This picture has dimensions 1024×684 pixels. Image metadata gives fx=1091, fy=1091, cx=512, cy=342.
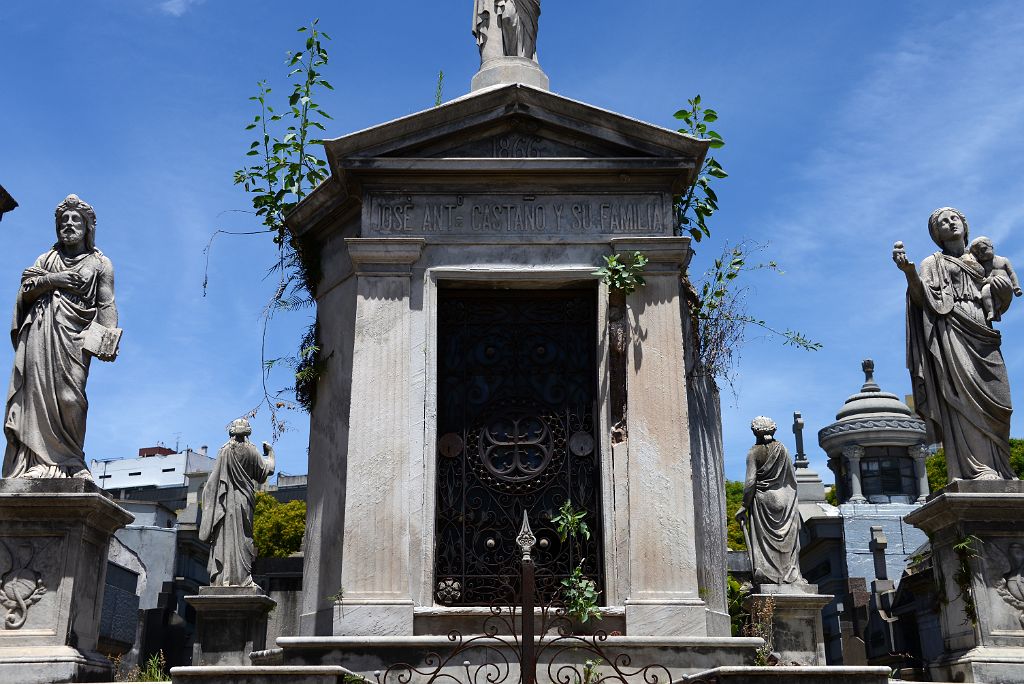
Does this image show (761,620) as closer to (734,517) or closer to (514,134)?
(514,134)

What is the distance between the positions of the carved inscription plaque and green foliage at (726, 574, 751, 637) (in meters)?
7.39

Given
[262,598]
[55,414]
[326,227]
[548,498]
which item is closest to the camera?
[55,414]

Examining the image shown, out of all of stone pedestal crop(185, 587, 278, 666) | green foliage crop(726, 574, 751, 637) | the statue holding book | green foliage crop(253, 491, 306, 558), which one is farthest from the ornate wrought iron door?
green foliage crop(253, 491, 306, 558)

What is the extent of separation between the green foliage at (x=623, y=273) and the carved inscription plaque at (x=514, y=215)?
33 centimetres

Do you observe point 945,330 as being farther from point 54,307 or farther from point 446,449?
point 54,307

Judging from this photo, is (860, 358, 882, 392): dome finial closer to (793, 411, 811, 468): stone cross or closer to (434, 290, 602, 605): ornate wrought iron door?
(793, 411, 811, 468): stone cross

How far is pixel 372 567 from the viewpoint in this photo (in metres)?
9.40

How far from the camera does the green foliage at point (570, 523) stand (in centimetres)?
964

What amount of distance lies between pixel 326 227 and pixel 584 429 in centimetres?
345

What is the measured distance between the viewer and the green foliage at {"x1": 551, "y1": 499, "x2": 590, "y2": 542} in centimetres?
964

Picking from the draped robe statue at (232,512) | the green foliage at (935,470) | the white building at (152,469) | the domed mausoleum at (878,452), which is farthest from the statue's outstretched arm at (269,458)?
the white building at (152,469)

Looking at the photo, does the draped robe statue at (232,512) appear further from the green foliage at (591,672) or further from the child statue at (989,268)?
the child statue at (989,268)

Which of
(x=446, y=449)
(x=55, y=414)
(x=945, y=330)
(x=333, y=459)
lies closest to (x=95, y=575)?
(x=55, y=414)

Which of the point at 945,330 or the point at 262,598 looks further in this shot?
the point at 262,598
